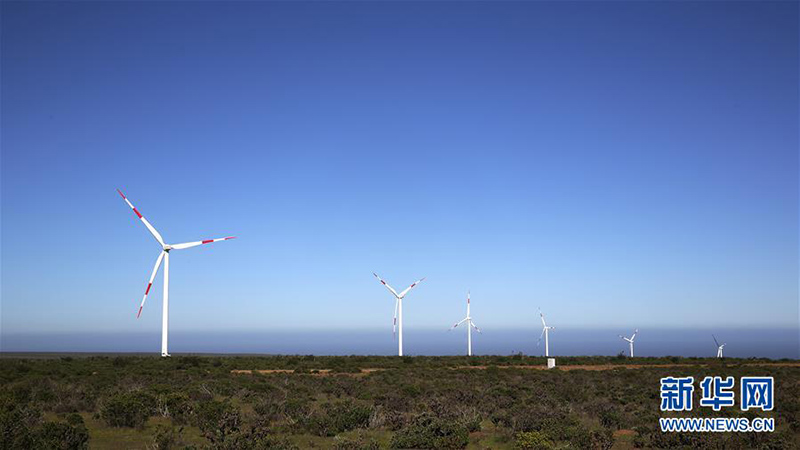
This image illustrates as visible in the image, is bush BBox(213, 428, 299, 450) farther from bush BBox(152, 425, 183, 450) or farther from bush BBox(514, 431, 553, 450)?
bush BBox(514, 431, 553, 450)

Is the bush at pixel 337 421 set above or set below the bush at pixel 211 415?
below

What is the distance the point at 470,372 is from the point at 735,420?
26.6 meters

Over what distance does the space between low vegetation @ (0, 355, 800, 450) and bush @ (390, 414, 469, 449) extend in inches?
1.4

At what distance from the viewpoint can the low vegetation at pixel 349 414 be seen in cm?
1850

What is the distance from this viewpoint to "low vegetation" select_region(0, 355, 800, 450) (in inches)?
728

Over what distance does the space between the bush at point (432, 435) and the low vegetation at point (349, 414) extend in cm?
3

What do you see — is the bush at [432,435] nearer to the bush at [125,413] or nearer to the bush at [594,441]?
the bush at [594,441]

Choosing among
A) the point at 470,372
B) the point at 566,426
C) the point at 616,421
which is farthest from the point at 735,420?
the point at 470,372

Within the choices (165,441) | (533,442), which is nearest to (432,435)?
(533,442)

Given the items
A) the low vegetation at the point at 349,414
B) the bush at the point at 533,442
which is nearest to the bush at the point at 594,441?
the low vegetation at the point at 349,414

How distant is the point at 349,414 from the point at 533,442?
7253 millimetres

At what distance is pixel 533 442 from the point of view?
1825cm

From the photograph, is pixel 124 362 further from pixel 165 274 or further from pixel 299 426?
pixel 299 426

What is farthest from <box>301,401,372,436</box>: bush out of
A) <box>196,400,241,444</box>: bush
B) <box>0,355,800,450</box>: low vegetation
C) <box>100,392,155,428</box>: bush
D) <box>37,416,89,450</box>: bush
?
<box>37,416,89,450</box>: bush
